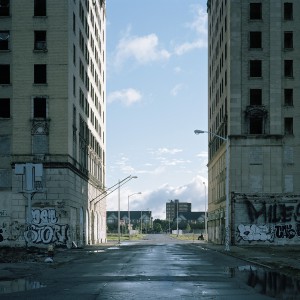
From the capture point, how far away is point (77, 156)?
64750 millimetres

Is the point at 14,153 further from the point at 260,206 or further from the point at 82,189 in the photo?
the point at 260,206

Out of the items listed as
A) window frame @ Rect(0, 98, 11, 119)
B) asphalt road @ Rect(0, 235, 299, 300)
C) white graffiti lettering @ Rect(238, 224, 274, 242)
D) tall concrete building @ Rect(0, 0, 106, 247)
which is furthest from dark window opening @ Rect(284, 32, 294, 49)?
asphalt road @ Rect(0, 235, 299, 300)

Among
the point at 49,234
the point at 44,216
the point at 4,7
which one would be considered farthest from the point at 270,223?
the point at 4,7

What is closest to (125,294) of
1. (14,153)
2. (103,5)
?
(14,153)

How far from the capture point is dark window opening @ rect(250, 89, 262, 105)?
66250 mm

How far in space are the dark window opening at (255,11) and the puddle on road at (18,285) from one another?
1997 inches

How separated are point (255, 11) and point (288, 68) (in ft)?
22.4

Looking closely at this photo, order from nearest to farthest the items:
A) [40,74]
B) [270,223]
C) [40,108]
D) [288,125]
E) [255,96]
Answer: [40,108] → [40,74] → [270,223] → [255,96] → [288,125]

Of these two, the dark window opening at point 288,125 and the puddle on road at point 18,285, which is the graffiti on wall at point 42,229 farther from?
the puddle on road at point 18,285

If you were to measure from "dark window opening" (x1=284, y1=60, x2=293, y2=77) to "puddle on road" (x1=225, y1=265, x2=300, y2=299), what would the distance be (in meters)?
43.9

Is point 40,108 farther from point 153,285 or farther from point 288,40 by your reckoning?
point 153,285

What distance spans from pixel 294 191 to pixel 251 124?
319 inches

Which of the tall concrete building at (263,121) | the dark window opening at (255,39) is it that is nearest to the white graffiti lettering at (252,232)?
the tall concrete building at (263,121)

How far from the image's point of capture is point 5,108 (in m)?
59.2
